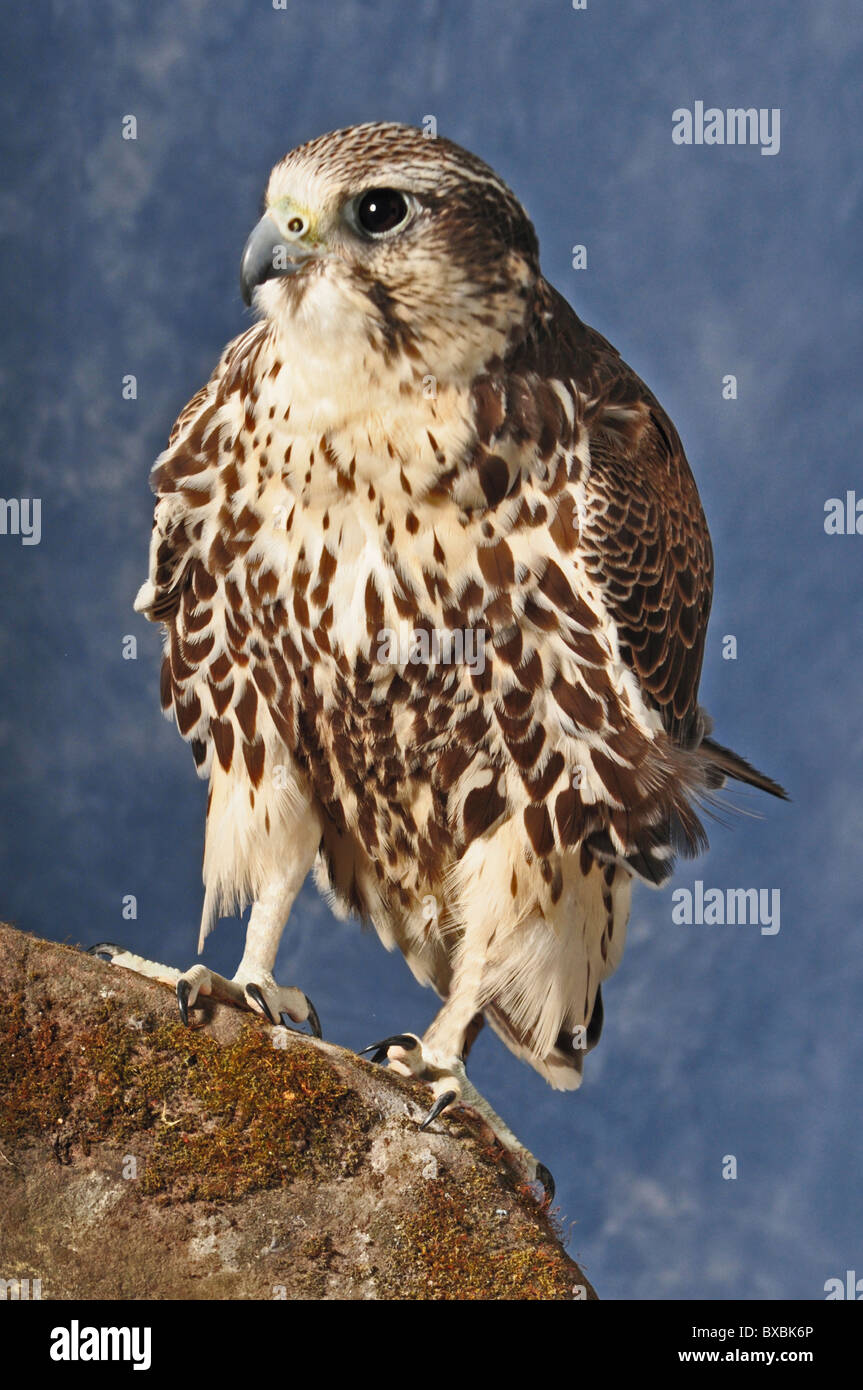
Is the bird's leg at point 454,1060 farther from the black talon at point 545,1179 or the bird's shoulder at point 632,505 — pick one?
the bird's shoulder at point 632,505

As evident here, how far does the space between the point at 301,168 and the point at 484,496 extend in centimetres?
84

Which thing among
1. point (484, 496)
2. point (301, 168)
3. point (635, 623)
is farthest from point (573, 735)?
point (301, 168)

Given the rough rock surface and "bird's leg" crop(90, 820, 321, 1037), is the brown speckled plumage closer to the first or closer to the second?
"bird's leg" crop(90, 820, 321, 1037)

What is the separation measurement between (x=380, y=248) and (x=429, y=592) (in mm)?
798

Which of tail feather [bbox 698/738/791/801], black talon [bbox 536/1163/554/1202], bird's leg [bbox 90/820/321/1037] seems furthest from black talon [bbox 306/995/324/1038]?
tail feather [bbox 698/738/791/801]

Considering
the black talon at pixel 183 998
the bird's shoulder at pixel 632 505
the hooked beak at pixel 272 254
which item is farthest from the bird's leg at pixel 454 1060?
the hooked beak at pixel 272 254

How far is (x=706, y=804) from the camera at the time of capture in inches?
162

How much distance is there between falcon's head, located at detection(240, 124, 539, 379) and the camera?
132 inches

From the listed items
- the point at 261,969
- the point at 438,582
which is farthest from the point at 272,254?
the point at 261,969

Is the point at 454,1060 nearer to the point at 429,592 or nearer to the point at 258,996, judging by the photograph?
the point at 258,996

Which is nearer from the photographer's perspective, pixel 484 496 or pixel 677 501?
pixel 484 496

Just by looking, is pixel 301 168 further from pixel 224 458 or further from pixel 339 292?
pixel 224 458

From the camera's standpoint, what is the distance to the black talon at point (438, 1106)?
3481 mm

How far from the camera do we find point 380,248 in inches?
132
